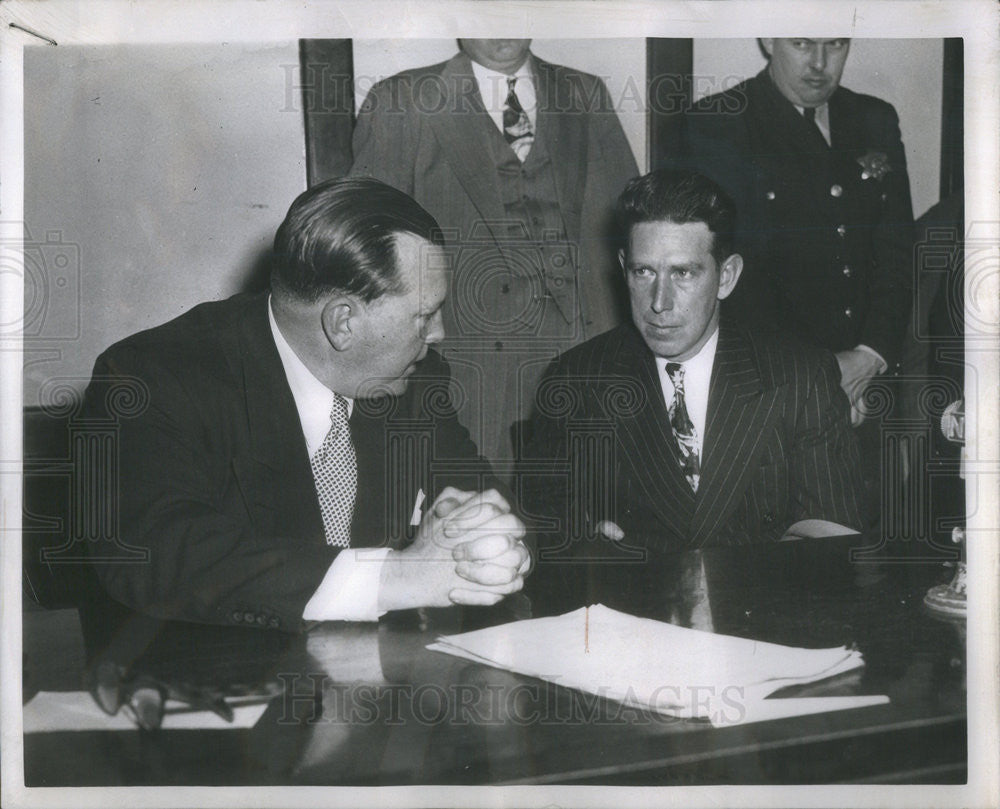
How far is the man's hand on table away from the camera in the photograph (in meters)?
1.84

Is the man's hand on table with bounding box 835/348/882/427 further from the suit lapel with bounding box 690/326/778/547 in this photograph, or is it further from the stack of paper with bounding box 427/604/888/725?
the stack of paper with bounding box 427/604/888/725

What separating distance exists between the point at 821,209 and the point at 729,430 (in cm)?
47

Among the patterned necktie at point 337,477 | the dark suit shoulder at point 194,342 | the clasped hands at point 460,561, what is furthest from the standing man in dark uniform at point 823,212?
the dark suit shoulder at point 194,342

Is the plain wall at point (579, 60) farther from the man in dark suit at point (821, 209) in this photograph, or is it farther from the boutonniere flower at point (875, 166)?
the boutonniere flower at point (875, 166)

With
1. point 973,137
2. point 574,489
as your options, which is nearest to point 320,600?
point 574,489

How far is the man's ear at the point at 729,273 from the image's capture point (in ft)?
5.95

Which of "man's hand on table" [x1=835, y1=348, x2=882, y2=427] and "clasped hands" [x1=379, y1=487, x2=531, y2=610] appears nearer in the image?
"clasped hands" [x1=379, y1=487, x2=531, y2=610]

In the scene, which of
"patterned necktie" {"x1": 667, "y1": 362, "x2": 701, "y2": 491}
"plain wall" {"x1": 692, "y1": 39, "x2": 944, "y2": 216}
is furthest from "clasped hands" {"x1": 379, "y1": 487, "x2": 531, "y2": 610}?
"plain wall" {"x1": 692, "y1": 39, "x2": 944, "y2": 216}

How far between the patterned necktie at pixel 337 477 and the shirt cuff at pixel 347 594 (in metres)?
0.19

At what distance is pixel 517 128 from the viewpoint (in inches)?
70.8

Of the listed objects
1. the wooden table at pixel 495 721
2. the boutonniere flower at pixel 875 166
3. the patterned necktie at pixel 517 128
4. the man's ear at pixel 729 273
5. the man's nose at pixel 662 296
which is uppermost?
the patterned necktie at pixel 517 128

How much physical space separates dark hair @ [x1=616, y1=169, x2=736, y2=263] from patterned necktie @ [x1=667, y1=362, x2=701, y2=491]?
23 centimetres

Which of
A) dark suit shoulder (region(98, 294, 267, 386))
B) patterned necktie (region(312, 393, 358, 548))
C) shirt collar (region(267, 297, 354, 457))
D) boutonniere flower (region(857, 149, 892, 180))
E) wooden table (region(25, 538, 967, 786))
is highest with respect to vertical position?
boutonniere flower (region(857, 149, 892, 180))

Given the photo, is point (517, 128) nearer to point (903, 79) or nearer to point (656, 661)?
point (903, 79)
